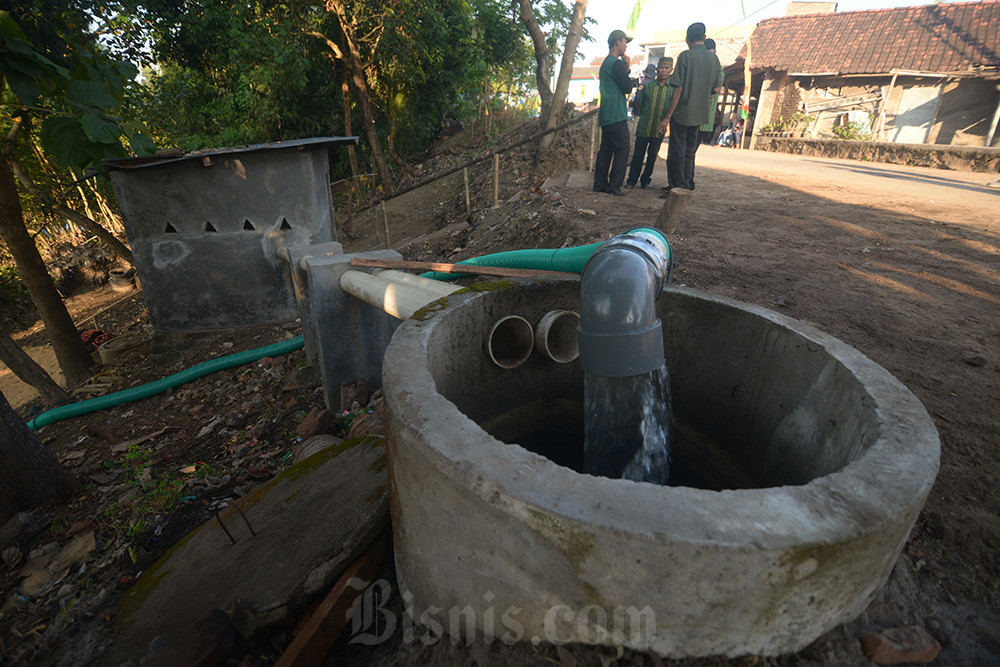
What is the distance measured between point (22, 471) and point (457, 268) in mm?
3076

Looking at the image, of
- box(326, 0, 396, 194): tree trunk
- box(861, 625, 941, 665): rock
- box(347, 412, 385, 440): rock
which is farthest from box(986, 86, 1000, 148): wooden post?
box(347, 412, 385, 440): rock

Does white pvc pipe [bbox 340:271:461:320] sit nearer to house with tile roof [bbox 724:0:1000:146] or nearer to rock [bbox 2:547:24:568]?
rock [bbox 2:547:24:568]

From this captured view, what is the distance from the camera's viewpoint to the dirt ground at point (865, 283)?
1690 millimetres

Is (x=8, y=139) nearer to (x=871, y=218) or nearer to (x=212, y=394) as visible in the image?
(x=212, y=394)

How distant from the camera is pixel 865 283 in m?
4.22

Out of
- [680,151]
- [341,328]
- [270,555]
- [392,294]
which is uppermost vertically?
[680,151]

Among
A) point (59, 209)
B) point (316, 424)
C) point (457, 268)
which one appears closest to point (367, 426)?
point (316, 424)

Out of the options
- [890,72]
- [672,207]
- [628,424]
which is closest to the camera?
[628,424]

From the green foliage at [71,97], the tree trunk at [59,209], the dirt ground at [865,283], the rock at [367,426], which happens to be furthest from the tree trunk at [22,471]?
the tree trunk at [59,209]

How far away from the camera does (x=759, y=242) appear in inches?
207

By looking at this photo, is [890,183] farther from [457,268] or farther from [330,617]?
[330,617]

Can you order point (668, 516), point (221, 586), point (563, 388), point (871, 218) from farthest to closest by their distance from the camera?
point (871, 218) → point (563, 388) → point (221, 586) → point (668, 516)

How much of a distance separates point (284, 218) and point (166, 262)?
138 cm

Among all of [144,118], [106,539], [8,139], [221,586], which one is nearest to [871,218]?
[221,586]
